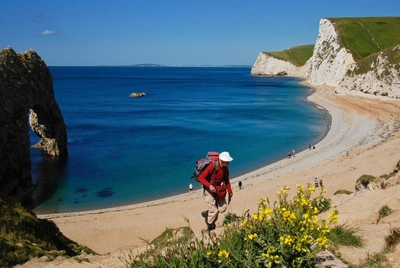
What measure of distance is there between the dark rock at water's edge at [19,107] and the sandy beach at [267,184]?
659 cm

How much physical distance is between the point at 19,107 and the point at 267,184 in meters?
23.7

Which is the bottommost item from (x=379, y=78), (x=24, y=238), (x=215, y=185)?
(x=24, y=238)

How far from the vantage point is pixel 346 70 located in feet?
339

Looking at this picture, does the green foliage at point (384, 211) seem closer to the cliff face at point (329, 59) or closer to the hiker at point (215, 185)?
the hiker at point (215, 185)

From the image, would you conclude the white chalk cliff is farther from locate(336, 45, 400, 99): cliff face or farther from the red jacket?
the red jacket

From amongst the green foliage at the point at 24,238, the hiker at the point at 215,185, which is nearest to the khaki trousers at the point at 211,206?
the hiker at the point at 215,185

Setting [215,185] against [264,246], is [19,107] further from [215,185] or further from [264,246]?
[264,246]

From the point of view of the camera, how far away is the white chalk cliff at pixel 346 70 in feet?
253

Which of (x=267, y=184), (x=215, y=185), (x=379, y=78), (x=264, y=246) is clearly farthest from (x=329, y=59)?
(x=264, y=246)

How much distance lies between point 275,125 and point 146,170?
31.5m

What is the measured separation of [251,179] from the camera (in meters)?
32.3

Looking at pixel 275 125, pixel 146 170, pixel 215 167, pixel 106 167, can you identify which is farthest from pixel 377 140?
pixel 215 167

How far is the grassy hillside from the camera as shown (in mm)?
109688

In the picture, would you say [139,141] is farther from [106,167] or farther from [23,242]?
[23,242]
